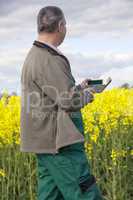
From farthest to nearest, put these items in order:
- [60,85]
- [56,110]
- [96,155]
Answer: [96,155] < [56,110] < [60,85]

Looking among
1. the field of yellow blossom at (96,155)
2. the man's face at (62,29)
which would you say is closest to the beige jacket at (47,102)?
the man's face at (62,29)

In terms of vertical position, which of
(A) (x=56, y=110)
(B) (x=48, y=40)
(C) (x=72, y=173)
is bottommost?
(C) (x=72, y=173)

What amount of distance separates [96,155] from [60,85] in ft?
9.71

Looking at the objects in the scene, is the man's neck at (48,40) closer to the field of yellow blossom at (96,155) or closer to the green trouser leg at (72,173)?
the green trouser leg at (72,173)

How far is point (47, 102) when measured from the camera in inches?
152

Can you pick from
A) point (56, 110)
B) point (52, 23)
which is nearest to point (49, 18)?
point (52, 23)

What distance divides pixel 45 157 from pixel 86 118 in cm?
284

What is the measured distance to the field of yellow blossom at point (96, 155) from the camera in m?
6.12

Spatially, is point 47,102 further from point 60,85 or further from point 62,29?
point 62,29

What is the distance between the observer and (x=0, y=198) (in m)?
6.12

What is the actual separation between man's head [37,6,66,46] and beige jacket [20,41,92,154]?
9 cm

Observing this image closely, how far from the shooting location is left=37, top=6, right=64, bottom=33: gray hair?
12.6 feet

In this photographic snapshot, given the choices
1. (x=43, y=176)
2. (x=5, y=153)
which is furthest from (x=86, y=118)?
(x=43, y=176)

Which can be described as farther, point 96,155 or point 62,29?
point 96,155
